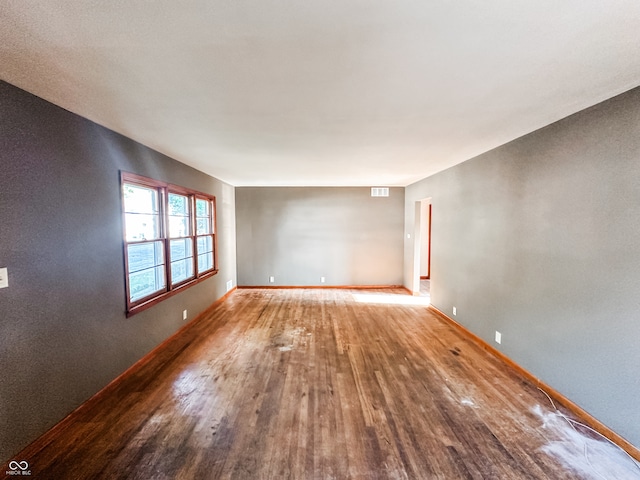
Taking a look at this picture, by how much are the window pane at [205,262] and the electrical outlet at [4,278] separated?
294 cm

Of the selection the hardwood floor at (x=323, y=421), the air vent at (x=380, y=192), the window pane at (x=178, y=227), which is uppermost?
the air vent at (x=380, y=192)

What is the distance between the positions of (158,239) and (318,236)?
3699mm

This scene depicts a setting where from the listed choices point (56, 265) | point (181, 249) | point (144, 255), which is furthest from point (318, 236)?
point (56, 265)

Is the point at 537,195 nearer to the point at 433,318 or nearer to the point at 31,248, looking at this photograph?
the point at 433,318

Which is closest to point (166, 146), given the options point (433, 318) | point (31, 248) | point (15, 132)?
point (15, 132)

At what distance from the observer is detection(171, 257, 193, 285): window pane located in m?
3.77

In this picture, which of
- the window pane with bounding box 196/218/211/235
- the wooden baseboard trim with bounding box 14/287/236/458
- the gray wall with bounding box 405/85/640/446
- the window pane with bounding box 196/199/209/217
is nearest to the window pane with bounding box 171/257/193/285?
the window pane with bounding box 196/218/211/235

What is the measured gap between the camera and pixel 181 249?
13.3 ft

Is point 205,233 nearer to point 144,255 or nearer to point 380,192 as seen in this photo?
point 144,255

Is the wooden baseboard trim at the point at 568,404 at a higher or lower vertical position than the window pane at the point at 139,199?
lower

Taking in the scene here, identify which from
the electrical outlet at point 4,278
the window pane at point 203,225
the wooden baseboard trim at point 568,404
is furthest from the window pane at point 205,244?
the wooden baseboard trim at point 568,404

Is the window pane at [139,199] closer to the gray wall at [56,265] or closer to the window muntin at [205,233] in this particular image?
the gray wall at [56,265]

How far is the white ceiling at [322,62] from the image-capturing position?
1.11m

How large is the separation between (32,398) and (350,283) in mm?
5454
